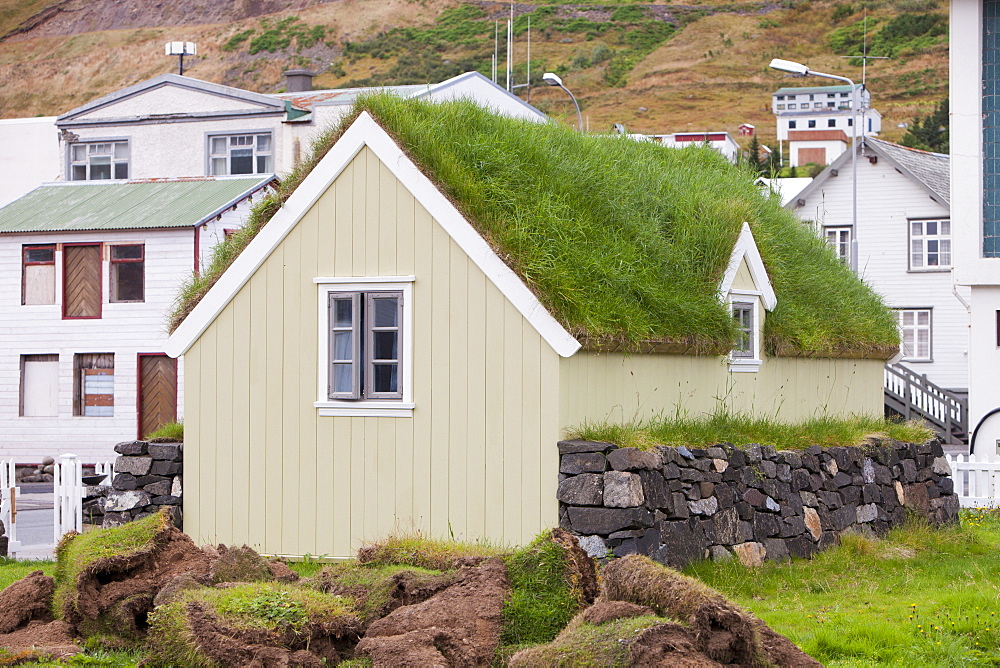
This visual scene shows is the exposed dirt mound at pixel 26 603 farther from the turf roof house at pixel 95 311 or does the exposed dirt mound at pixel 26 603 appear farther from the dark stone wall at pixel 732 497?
the turf roof house at pixel 95 311

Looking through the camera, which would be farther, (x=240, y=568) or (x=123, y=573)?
(x=123, y=573)

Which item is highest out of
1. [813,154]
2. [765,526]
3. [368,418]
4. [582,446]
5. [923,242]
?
[813,154]

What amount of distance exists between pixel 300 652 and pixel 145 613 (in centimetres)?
196

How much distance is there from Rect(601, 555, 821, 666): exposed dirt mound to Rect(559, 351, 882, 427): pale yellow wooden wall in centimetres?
344

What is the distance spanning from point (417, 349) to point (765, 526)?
3.96 m

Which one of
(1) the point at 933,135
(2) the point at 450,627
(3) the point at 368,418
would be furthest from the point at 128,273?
(1) the point at 933,135

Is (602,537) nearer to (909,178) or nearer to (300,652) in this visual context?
(300,652)

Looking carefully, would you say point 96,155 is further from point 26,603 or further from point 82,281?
point 26,603

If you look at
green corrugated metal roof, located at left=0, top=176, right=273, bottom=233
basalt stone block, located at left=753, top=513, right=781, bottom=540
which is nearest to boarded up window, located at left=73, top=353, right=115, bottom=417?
green corrugated metal roof, located at left=0, top=176, right=273, bottom=233

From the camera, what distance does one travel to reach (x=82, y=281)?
3020 centimetres

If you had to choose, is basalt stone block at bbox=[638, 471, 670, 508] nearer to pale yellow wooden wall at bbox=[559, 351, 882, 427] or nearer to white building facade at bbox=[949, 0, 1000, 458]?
pale yellow wooden wall at bbox=[559, 351, 882, 427]

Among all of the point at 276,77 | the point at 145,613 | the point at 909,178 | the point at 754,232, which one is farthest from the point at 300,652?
the point at 276,77

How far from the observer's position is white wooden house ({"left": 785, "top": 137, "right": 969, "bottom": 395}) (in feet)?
123

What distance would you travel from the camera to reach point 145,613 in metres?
8.96
